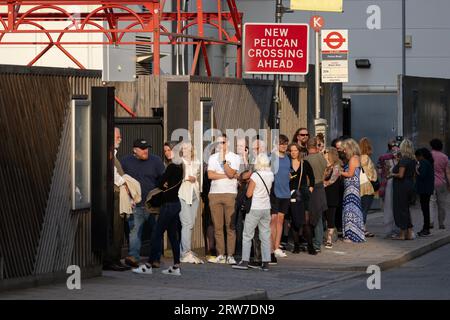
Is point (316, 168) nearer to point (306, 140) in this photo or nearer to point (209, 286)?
point (306, 140)

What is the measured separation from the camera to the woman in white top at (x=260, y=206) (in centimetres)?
1853

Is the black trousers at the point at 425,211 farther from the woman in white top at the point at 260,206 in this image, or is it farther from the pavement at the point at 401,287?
the woman in white top at the point at 260,206

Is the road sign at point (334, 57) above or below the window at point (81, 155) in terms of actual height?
above

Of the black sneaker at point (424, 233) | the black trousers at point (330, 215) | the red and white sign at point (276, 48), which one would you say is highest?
the red and white sign at point (276, 48)

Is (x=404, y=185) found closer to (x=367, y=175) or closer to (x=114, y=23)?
(x=367, y=175)

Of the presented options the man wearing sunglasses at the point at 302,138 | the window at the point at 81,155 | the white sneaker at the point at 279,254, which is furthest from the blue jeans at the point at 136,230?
the man wearing sunglasses at the point at 302,138

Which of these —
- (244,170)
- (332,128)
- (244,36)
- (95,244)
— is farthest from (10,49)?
(95,244)

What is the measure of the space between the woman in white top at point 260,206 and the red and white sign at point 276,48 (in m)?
3.36

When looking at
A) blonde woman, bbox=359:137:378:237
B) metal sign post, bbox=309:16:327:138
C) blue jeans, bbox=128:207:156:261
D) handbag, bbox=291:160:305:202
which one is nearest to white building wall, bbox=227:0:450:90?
metal sign post, bbox=309:16:327:138

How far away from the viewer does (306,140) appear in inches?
886

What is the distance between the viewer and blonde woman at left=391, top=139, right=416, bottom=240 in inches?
961

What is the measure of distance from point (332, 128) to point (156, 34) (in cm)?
883

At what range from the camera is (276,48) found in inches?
861

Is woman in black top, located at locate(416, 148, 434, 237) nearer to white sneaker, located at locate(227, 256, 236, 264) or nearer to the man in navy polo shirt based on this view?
white sneaker, located at locate(227, 256, 236, 264)
